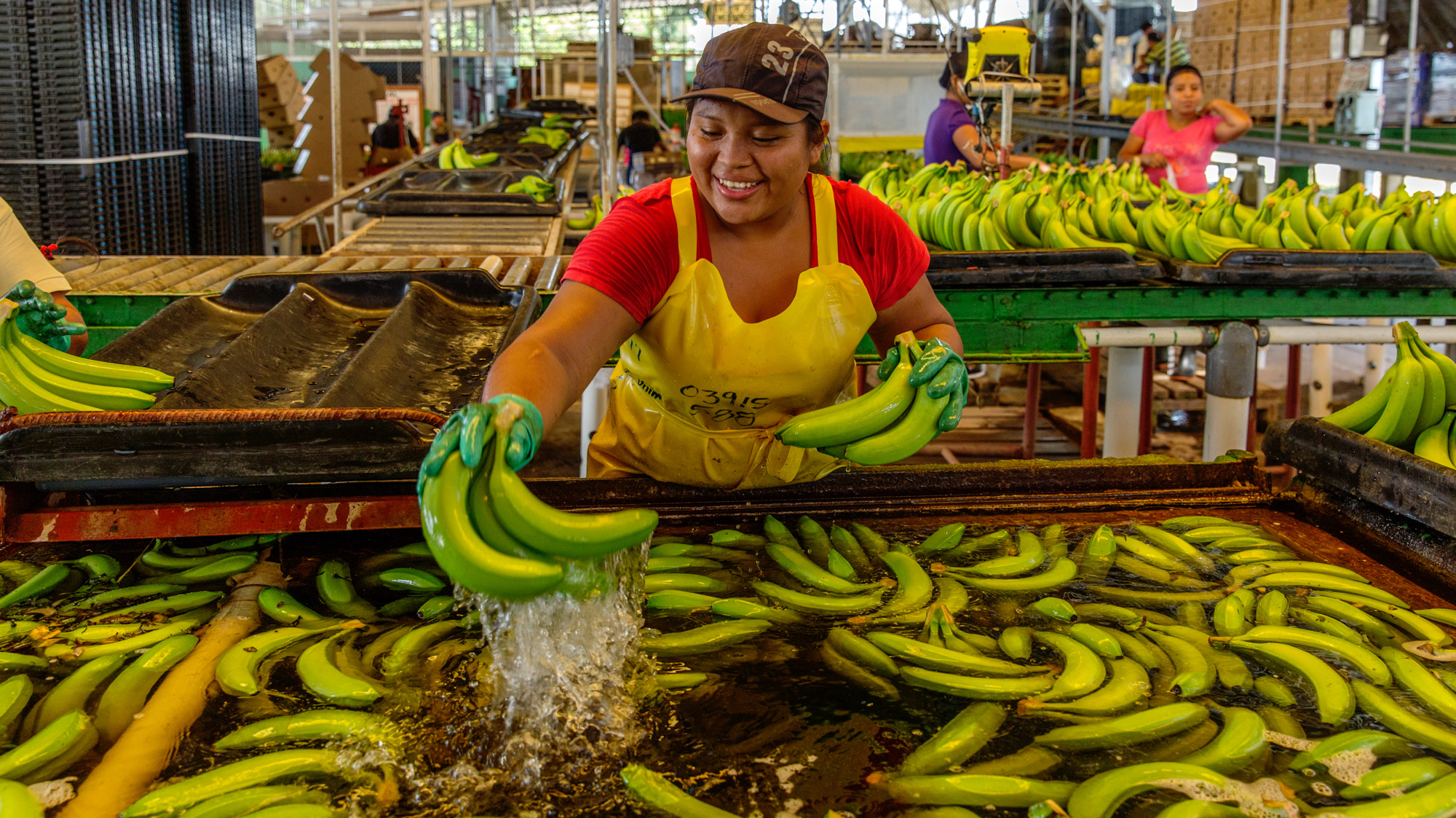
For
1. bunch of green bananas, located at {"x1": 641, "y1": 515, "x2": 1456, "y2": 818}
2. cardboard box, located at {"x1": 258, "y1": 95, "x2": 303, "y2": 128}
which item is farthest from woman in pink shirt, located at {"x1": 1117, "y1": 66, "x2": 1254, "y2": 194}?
cardboard box, located at {"x1": 258, "y1": 95, "x2": 303, "y2": 128}

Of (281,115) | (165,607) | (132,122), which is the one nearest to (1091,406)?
(165,607)


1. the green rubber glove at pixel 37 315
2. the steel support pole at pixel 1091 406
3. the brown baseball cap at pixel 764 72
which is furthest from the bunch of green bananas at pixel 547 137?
the brown baseball cap at pixel 764 72

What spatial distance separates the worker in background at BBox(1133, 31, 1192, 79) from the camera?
10625mm

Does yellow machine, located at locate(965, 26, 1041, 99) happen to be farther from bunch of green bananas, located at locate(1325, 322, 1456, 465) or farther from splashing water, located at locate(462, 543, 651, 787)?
splashing water, located at locate(462, 543, 651, 787)

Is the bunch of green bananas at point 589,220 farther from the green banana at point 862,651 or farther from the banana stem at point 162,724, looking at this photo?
the green banana at point 862,651

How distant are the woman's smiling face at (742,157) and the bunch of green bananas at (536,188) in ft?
16.0

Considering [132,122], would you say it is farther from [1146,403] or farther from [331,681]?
[331,681]

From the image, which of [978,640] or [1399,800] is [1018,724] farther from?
[1399,800]

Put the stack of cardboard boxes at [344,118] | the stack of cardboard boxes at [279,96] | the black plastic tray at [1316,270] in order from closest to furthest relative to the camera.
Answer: the black plastic tray at [1316,270]
the stack of cardboard boxes at [344,118]
the stack of cardboard boxes at [279,96]

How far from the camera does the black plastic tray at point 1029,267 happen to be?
4.27 m

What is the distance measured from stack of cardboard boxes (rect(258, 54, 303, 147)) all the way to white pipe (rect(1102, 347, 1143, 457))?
11.3 m

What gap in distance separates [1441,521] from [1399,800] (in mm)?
945

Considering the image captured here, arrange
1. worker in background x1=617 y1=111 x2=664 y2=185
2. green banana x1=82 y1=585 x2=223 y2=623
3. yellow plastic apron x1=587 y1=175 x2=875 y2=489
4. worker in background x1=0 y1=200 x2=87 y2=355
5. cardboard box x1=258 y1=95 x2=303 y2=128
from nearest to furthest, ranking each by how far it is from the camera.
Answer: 1. green banana x1=82 y1=585 x2=223 y2=623
2. yellow plastic apron x1=587 y1=175 x2=875 y2=489
3. worker in background x1=0 y1=200 x2=87 y2=355
4. worker in background x1=617 y1=111 x2=664 y2=185
5. cardboard box x1=258 y1=95 x2=303 y2=128

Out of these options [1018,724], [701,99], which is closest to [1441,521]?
[1018,724]
